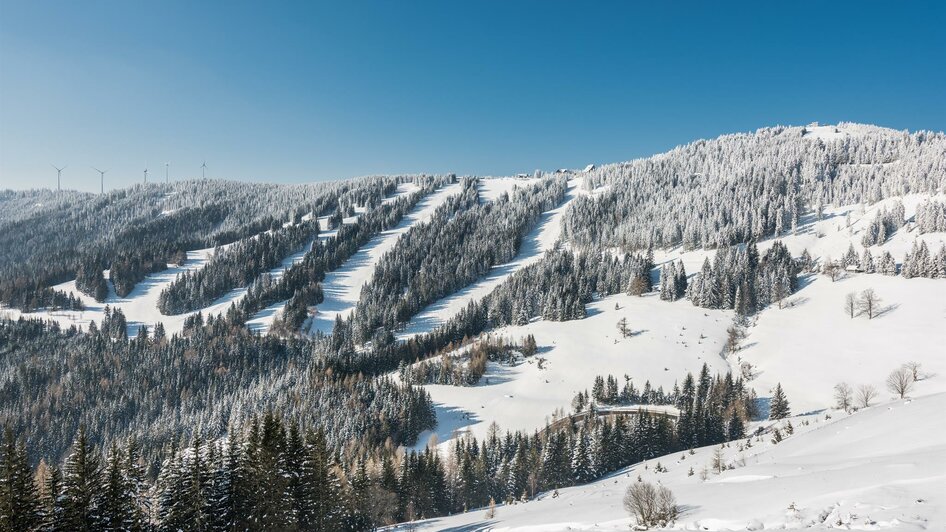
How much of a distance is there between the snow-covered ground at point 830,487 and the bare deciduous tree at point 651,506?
2.56ft

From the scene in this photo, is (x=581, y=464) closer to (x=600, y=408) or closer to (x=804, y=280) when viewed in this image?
(x=600, y=408)

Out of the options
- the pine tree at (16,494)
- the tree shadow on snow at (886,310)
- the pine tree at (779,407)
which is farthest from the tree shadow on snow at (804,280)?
the pine tree at (16,494)

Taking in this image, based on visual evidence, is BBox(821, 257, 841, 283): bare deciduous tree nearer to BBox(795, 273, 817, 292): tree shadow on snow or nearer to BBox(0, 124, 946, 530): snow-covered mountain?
BBox(0, 124, 946, 530): snow-covered mountain

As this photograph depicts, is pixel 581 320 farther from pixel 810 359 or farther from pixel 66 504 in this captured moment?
pixel 66 504

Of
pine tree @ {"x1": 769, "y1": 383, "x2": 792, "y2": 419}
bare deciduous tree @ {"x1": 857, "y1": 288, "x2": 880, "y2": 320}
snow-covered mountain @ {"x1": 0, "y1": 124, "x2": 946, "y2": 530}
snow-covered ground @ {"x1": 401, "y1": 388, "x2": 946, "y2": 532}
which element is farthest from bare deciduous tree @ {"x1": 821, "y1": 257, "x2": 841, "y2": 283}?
snow-covered ground @ {"x1": 401, "y1": 388, "x2": 946, "y2": 532}

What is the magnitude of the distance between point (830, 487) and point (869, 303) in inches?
6167

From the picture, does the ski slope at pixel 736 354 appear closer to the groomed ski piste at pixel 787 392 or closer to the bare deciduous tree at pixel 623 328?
the groomed ski piste at pixel 787 392

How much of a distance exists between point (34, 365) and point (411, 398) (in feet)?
562

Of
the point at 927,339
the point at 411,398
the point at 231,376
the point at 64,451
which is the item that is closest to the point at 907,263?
the point at 927,339

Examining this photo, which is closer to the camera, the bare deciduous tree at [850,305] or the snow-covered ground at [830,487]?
the snow-covered ground at [830,487]

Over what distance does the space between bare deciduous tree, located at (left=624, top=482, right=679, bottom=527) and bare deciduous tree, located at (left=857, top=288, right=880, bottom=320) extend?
156799mm

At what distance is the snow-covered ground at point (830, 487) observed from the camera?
76.3ft

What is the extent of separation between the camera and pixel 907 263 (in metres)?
165

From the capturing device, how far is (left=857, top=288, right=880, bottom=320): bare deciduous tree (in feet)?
489
